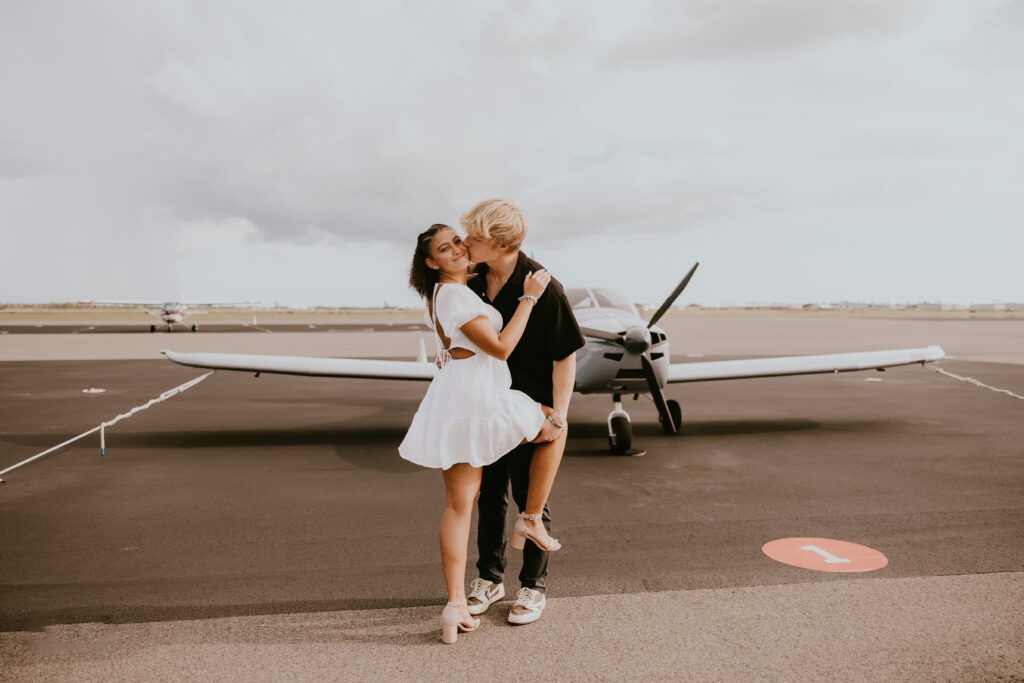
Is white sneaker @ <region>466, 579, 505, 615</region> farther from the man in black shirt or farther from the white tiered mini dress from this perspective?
the white tiered mini dress

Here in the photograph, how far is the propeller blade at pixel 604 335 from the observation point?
26.2 feet

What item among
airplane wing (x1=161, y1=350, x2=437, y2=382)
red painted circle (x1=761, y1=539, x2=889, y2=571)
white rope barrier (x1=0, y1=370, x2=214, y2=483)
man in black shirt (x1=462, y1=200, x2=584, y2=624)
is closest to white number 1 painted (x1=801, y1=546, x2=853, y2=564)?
red painted circle (x1=761, y1=539, x2=889, y2=571)

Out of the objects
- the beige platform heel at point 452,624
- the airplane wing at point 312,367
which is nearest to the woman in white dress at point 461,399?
the beige platform heel at point 452,624

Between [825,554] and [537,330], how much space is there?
268 centimetres

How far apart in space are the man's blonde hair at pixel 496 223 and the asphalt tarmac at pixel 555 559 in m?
1.87

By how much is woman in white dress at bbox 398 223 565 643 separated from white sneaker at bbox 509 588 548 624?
21cm

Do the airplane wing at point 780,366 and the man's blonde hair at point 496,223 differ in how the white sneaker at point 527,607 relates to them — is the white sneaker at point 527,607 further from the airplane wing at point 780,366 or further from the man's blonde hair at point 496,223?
the airplane wing at point 780,366

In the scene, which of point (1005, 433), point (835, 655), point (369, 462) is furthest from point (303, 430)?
point (1005, 433)

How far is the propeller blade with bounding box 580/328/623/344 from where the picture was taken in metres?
8.00

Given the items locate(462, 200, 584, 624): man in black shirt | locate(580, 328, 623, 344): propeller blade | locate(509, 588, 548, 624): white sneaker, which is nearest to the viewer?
locate(462, 200, 584, 624): man in black shirt

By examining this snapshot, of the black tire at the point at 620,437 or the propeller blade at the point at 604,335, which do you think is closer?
the propeller blade at the point at 604,335

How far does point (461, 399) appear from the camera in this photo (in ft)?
10.7

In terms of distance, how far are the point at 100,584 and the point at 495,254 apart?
305 cm

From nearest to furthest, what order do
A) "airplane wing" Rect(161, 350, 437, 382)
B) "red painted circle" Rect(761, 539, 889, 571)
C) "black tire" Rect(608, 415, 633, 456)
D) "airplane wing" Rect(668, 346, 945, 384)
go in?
"red painted circle" Rect(761, 539, 889, 571), "black tire" Rect(608, 415, 633, 456), "airplane wing" Rect(161, 350, 437, 382), "airplane wing" Rect(668, 346, 945, 384)
